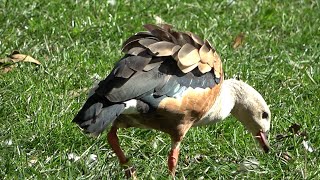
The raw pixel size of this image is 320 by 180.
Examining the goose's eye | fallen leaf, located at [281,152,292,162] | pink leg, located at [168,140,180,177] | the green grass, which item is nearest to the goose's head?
the goose's eye

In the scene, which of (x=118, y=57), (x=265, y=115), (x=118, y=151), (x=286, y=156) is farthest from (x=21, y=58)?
(x=286, y=156)

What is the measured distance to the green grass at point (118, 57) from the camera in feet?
20.7

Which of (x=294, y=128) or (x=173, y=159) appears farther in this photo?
(x=294, y=128)

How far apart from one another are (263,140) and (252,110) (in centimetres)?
25

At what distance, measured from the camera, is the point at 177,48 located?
19.6 feet

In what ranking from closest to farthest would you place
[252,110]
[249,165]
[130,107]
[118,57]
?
[130,107] → [249,165] → [252,110] → [118,57]

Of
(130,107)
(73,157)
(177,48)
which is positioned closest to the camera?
(130,107)

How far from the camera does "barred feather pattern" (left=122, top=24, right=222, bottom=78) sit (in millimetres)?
5914

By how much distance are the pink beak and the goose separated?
43 centimetres

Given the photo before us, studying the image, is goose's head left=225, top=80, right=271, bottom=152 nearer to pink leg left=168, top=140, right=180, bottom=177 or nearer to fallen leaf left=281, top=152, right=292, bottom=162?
fallen leaf left=281, top=152, right=292, bottom=162

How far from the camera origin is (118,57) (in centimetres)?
824

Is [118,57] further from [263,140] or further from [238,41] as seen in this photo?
[263,140]

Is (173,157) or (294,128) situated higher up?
(173,157)

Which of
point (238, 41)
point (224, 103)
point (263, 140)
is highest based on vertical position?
point (224, 103)
